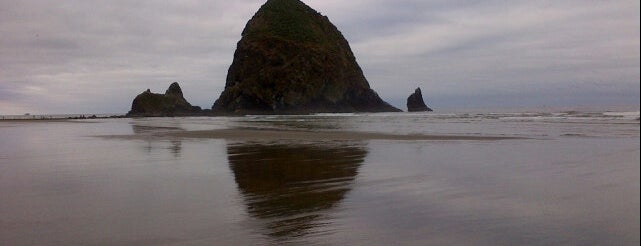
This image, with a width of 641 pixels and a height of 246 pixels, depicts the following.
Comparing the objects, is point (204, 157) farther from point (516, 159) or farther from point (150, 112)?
point (150, 112)

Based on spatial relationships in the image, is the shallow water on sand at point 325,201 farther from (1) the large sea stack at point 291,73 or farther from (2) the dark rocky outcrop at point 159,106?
(1) the large sea stack at point 291,73

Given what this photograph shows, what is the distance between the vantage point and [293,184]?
268 inches

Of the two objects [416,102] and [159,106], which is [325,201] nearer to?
[159,106]

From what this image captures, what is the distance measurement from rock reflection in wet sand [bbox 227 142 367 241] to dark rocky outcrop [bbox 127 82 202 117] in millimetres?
72427

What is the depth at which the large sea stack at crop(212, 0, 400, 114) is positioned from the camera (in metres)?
86.5

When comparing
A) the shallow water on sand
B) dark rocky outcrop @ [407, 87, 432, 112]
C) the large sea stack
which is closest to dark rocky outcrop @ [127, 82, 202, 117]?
the large sea stack

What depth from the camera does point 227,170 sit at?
27.7ft

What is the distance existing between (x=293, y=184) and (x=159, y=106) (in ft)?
259

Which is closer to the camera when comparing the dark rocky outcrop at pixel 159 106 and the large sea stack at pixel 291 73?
the dark rocky outcrop at pixel 159 106

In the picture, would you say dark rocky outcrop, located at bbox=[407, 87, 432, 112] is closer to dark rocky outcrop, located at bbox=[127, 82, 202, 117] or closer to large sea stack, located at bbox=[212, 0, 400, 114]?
large sea stack, located at bbox=[212, 0, 400, 114]

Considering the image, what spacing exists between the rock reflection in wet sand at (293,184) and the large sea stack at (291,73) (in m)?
72.8

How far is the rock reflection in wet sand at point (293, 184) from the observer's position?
14.9 ft

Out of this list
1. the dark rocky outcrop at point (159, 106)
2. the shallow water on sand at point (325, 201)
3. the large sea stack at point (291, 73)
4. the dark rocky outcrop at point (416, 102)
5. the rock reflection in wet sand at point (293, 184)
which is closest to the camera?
the shallow water on sand at point (325, 201)

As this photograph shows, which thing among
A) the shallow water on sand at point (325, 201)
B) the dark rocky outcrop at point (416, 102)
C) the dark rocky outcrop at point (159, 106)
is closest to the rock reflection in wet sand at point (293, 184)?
the shallow water on sand at point (325, 201)
